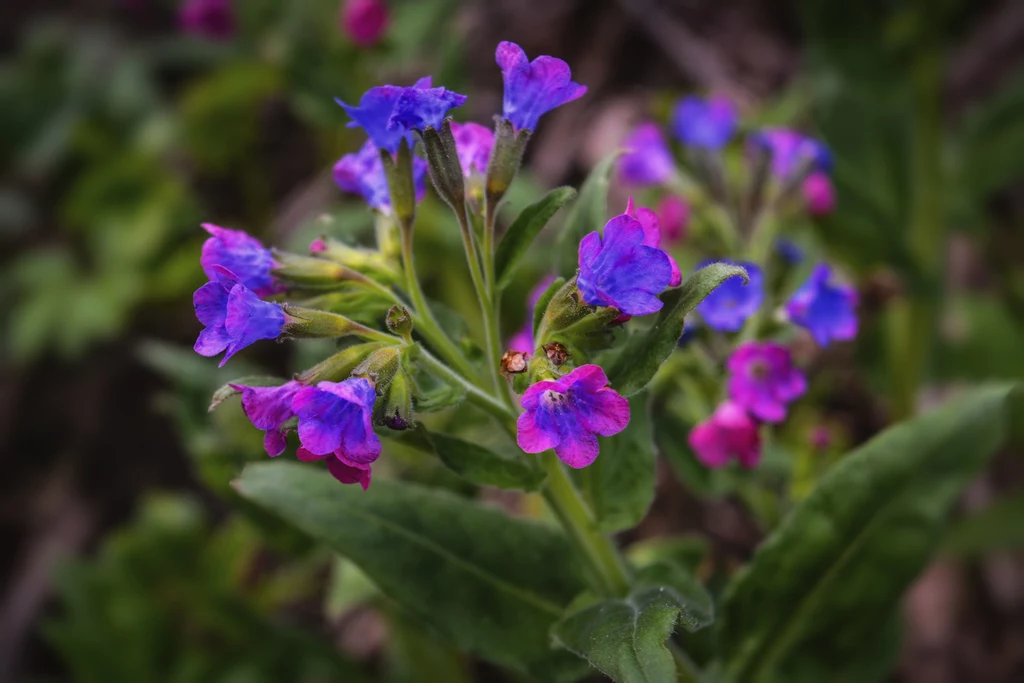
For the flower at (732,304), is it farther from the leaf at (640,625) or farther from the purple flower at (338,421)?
the purple flower at (338,421)

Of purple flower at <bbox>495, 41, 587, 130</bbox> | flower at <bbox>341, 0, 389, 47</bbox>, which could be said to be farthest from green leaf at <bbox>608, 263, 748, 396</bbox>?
flower at <bbox>341, 0, 389, 47</bbox>

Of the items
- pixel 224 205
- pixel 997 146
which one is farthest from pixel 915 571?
pixel 224 205

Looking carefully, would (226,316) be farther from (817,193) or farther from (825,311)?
(817,193)

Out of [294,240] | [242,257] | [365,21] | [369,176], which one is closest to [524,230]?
[369,176]

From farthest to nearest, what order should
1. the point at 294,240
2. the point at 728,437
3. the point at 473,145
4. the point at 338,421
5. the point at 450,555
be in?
the point at 294,240
the point at 728,437
the point at 450,555
the point at 473,145
the point at 338,421

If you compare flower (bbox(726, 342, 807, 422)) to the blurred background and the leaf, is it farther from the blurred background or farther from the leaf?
the blurred background
